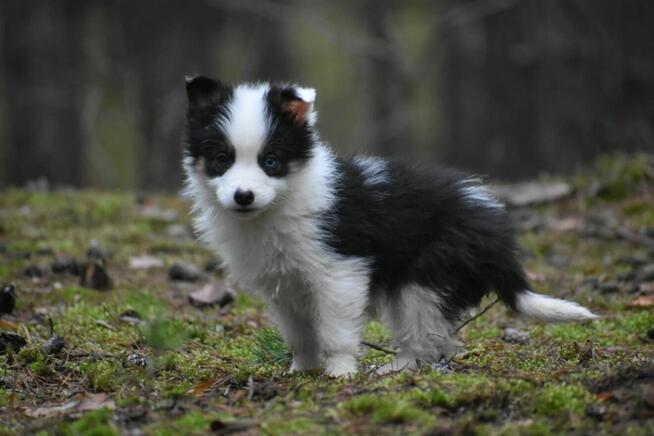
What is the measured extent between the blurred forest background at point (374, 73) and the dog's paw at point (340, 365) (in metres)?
6.34

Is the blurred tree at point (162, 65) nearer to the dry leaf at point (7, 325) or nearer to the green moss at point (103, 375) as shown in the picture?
the dry leaf at point (7, 325)

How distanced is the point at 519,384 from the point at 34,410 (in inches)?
90.5

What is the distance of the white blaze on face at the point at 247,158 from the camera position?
489 centimetres

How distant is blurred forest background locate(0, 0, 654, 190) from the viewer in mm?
13453

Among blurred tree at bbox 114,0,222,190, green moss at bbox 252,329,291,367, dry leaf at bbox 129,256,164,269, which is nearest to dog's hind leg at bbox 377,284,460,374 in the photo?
green moss at bbox 252,329,291,367

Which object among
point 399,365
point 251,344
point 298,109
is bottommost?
point 251,344

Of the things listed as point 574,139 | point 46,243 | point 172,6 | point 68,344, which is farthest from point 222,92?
point 172,6

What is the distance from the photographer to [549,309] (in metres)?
5.34

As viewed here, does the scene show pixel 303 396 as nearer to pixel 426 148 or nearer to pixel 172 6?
pixel 172 6

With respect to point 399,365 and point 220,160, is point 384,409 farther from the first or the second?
point 220,160

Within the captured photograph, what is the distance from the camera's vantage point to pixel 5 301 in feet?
20.9

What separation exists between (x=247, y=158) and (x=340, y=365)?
124cm

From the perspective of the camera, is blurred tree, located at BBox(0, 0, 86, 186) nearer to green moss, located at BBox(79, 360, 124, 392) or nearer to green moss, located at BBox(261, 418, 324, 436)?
green moss, located at BBox(79, 360, 124, 392)

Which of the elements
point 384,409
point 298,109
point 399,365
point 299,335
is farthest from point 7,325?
point 384,409
